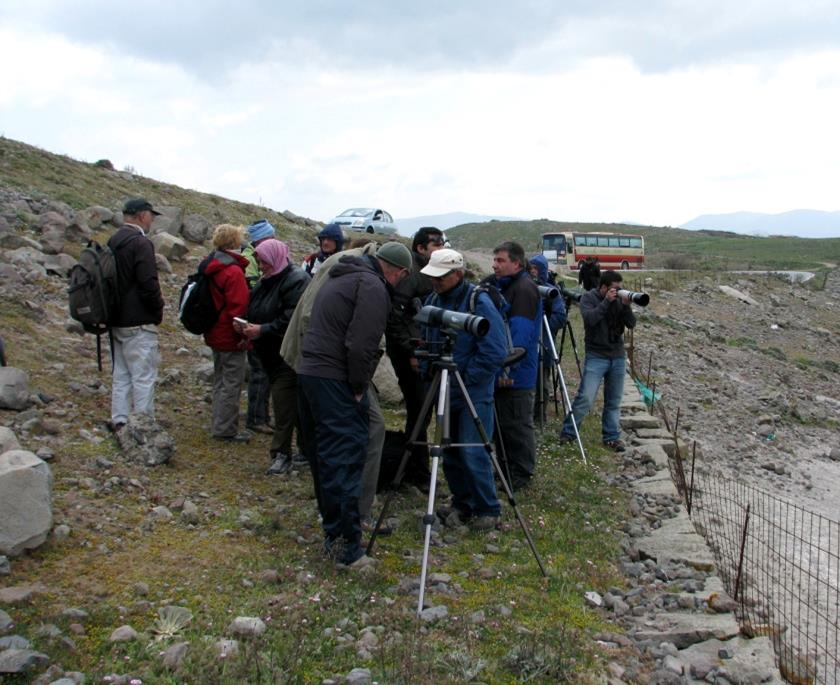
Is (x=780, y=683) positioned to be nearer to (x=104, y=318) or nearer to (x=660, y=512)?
(x=660, y=512)

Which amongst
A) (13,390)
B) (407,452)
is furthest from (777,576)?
(13,390)

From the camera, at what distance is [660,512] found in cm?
693

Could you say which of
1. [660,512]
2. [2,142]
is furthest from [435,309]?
[2,142]

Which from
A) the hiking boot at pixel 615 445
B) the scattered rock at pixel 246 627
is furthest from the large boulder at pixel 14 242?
the scattered rock at pixel 246 627

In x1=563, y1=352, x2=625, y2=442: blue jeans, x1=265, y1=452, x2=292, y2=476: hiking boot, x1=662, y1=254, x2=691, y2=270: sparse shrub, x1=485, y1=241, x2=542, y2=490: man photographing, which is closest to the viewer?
x1=265, y1=452, x2=292, y2=476: hiking boot

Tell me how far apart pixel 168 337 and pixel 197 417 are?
248 centimetres

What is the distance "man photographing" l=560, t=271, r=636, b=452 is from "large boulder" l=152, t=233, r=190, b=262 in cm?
692

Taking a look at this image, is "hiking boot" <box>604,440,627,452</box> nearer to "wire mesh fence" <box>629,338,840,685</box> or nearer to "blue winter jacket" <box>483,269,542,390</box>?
"wire mesh fence" <box>629,338,840,685</box>

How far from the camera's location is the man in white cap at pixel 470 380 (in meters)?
5.48

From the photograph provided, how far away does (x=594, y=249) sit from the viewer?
4056 cm

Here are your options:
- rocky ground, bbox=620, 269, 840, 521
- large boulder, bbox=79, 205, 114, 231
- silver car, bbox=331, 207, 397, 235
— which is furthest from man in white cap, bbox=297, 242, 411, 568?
silver car, bbox=331, 207, 397, 235

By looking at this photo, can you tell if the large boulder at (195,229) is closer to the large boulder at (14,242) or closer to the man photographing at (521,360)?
the large boulder at (14,242)

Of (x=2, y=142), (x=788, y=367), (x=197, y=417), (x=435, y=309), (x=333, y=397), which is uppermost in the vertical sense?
(x=2, y=142)

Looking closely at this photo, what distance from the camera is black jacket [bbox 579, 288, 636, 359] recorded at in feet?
26.6
